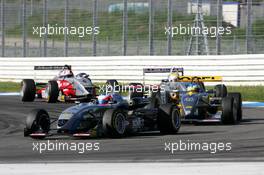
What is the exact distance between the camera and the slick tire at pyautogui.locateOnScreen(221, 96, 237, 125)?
16344mm

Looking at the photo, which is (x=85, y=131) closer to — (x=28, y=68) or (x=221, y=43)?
(x=221, y=43)

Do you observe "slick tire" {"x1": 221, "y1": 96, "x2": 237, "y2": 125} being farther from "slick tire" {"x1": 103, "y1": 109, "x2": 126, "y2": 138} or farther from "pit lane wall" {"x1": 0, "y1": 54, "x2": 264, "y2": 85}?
"pit lane wall" {"x1": 0, "y1": 54, "x2": 264, "y2": 85}

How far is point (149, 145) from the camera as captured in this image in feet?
41.6

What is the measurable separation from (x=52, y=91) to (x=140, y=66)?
7168mm

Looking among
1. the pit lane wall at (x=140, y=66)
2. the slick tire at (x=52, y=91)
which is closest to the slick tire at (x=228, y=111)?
the slick tire at (x=52, y=91)

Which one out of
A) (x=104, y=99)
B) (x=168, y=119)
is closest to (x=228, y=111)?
(x=168, y=119)

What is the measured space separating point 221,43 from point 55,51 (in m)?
8.28

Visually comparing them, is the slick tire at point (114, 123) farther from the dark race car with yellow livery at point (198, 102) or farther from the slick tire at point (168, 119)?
the dark race car with yellow livery at point (198, 102)

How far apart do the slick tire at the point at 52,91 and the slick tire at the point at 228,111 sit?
7478 millimetres

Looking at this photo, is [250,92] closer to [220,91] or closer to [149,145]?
[220,91]

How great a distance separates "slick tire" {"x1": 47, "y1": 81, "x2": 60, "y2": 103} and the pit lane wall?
22.0ft

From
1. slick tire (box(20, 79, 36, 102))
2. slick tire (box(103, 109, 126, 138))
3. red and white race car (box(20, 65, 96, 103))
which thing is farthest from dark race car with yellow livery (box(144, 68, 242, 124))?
slick tire (box(20, 79, 36, 102))

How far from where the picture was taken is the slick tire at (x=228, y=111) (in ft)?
53.6

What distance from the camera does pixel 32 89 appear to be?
23.5 meters
